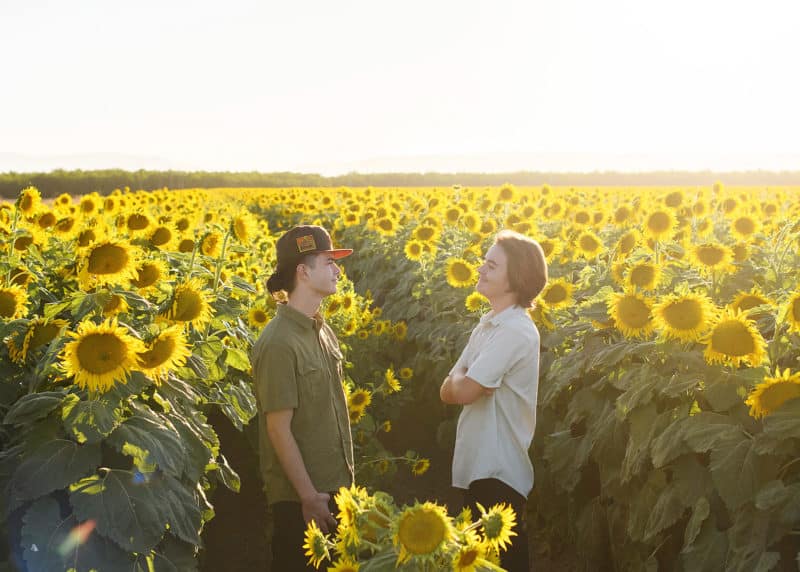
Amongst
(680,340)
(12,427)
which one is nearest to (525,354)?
(680,340)

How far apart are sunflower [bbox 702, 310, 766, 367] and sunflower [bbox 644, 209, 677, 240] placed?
238 centimetres

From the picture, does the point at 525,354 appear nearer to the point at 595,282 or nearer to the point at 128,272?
the point at 128,272

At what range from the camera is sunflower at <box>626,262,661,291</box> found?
4.04m

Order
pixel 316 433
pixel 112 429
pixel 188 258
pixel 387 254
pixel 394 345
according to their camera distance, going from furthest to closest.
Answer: pixel 387 254 → pixel 394 345 → pixel 188 258 → pixel 316 433 → pixel 112 429

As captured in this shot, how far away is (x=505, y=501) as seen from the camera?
10.8ft

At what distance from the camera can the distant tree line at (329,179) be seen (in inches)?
2303

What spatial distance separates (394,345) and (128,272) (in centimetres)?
414

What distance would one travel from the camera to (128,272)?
3414mm

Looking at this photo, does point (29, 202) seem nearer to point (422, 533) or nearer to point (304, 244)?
point (304, 244)

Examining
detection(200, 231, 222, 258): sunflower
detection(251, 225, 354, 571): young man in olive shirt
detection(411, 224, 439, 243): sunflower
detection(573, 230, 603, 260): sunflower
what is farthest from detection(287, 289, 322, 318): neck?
detection(411, 224, 439, 243): sunflower

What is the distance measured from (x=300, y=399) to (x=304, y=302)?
405 mm

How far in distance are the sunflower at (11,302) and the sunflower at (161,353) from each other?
0.88 meters

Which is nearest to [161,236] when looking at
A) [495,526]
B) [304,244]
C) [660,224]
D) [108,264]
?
[108,264]

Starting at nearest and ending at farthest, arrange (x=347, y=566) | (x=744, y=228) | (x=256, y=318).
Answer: (x=347, y=566) → (x=256, y=318) → (x=744, y=228)
